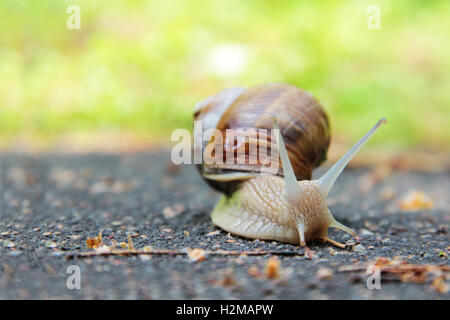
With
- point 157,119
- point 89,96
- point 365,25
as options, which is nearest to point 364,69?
point 365,25

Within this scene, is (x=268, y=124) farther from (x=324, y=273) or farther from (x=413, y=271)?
(x=413, y=271)

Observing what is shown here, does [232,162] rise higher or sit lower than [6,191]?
higher

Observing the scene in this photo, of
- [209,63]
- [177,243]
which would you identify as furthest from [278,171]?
[209,63]

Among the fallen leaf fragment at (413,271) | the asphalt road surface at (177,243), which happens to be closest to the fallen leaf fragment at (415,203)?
the asphalt road surface at (177,243)

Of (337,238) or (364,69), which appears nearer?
(337,238)

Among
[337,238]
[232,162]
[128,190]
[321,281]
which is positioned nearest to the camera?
[321,281]

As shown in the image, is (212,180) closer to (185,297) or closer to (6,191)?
(185,297)

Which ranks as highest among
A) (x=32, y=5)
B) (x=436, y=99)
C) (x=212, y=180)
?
(x=32, y=5)
